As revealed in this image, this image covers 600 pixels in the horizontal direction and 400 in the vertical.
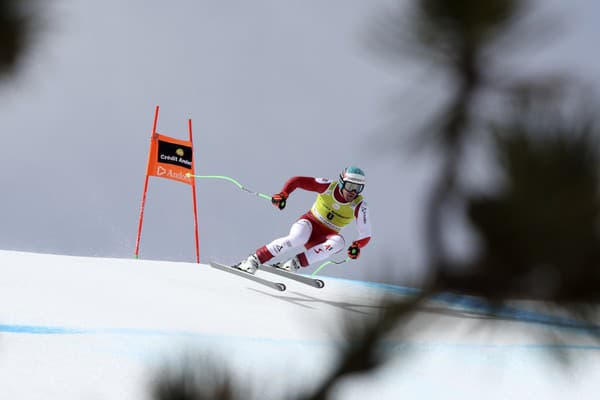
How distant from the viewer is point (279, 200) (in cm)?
545

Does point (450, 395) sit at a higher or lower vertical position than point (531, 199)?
lower

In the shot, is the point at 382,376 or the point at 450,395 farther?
the point at 450,395

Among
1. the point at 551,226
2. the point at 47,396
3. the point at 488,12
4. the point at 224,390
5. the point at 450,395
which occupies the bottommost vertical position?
the point at 450,395

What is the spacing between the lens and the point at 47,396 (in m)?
1.76

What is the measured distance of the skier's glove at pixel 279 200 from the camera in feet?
17.8

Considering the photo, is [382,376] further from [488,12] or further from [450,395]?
[450,395]

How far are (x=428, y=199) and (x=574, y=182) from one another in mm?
91

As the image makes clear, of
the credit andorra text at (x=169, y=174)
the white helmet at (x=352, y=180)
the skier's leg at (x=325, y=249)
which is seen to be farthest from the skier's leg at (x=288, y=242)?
the credit andorra text at (x=169, y=174)

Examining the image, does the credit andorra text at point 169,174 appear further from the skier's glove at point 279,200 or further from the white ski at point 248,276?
the skier's glove at point 279,200

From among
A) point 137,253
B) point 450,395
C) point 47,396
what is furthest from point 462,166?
point 137,253

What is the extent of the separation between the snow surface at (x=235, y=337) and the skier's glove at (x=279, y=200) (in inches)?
34.0

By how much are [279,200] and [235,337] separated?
2.37m

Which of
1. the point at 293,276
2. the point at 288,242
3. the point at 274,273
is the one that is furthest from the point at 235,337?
the point at 274,273

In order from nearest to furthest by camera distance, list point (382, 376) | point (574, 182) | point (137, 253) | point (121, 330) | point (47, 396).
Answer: point (574, 182) → point (382, 376) → point (47, 396) → point (121, 330) → point (137, 253)
